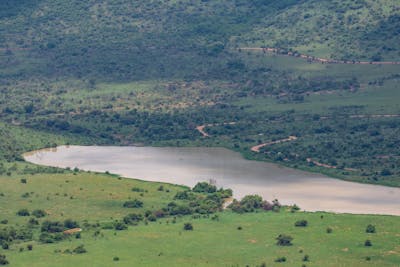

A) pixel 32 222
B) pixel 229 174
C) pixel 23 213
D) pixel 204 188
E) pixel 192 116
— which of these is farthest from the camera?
pixel 192 116

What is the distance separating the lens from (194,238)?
316 ft

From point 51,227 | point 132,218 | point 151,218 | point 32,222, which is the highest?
point 151,218

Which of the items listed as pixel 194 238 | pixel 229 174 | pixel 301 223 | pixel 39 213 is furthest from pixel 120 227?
pixel 229 174

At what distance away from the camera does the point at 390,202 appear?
109 m

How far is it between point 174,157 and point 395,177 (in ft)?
69.9

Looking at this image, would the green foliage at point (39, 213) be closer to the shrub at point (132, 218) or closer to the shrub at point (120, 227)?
the shrub at point (132, 218)

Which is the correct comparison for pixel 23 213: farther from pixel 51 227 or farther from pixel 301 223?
pixel 301 223

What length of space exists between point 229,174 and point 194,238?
26.8 meters

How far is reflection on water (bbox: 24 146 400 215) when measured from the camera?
110062mm

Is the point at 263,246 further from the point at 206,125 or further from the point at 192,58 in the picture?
the point at 192,58

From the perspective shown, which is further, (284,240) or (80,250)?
(284,240)

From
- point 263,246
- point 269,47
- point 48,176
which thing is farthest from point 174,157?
point 269,47

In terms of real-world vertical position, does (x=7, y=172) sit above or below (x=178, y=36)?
below

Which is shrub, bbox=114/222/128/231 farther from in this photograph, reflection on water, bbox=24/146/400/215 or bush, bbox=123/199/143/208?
reflection on water, bbox=24/146/400/215
